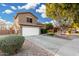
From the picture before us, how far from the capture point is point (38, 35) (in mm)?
3664

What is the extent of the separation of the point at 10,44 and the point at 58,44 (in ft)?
3.20

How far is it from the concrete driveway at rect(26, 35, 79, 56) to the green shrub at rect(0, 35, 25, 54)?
28 cm

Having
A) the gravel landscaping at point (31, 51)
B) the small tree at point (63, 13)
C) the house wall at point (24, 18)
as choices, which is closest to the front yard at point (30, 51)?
the gravel landscaping at point (31, 51)

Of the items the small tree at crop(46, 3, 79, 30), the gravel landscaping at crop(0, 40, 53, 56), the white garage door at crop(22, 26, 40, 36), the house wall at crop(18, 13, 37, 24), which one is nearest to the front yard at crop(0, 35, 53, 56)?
the gravel landscaping at crop(0, 40, 53, 56)

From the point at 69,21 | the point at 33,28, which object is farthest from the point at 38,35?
the point at 69,21

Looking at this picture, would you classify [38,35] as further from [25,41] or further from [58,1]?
[58,1]

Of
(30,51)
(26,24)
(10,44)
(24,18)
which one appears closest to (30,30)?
(26,24)

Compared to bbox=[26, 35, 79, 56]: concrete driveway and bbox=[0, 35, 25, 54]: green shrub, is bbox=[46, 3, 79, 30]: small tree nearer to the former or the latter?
bbox=[26, 35, 79, 56]: concrete driveway

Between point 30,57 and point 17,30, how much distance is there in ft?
2.04

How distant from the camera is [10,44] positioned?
334 centimetres

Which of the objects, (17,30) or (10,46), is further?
(17,30)

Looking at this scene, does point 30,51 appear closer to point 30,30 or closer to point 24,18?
point 30,30

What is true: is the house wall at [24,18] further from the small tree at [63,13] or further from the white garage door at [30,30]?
the small tree at [63,13]

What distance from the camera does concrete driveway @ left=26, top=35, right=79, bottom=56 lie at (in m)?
3.45
